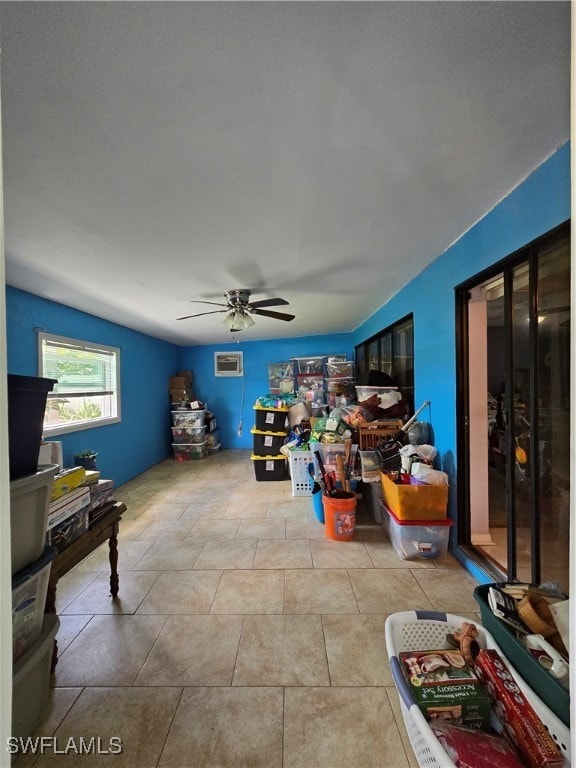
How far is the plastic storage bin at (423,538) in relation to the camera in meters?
2.06

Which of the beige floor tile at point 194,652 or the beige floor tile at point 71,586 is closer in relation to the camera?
the beige floor tile at point 194,652

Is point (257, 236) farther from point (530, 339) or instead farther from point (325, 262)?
point (530, 339)

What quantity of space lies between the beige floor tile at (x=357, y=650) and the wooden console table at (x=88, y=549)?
51.5 inches

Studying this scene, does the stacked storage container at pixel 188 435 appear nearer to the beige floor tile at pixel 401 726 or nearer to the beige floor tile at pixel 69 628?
the beige floor tile at pixel 69 628

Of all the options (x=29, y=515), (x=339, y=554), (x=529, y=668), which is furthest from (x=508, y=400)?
(x=29, y=515)

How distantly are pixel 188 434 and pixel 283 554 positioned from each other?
12.0 feet

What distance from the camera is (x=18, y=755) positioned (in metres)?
1.03

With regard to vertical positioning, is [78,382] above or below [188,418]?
above

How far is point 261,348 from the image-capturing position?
19.0ft

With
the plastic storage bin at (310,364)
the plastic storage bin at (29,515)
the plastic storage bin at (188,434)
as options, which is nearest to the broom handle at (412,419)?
the plastic storage bin at (29,515)

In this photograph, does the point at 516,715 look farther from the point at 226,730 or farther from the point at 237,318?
the point at 237,318

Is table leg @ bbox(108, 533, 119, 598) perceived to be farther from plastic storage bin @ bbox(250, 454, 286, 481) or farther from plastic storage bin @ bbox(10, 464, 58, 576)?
plastic storage bin @ bbox(250, 454, 286, 481)

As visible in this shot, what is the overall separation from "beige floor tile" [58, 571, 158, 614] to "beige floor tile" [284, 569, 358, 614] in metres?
0.93

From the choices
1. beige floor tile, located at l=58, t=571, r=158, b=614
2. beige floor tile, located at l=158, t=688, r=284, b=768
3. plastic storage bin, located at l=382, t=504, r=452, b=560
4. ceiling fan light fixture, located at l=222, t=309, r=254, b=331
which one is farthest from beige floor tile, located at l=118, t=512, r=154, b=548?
plastic storage bin, located at l=382, t=504, r=452, b=560
